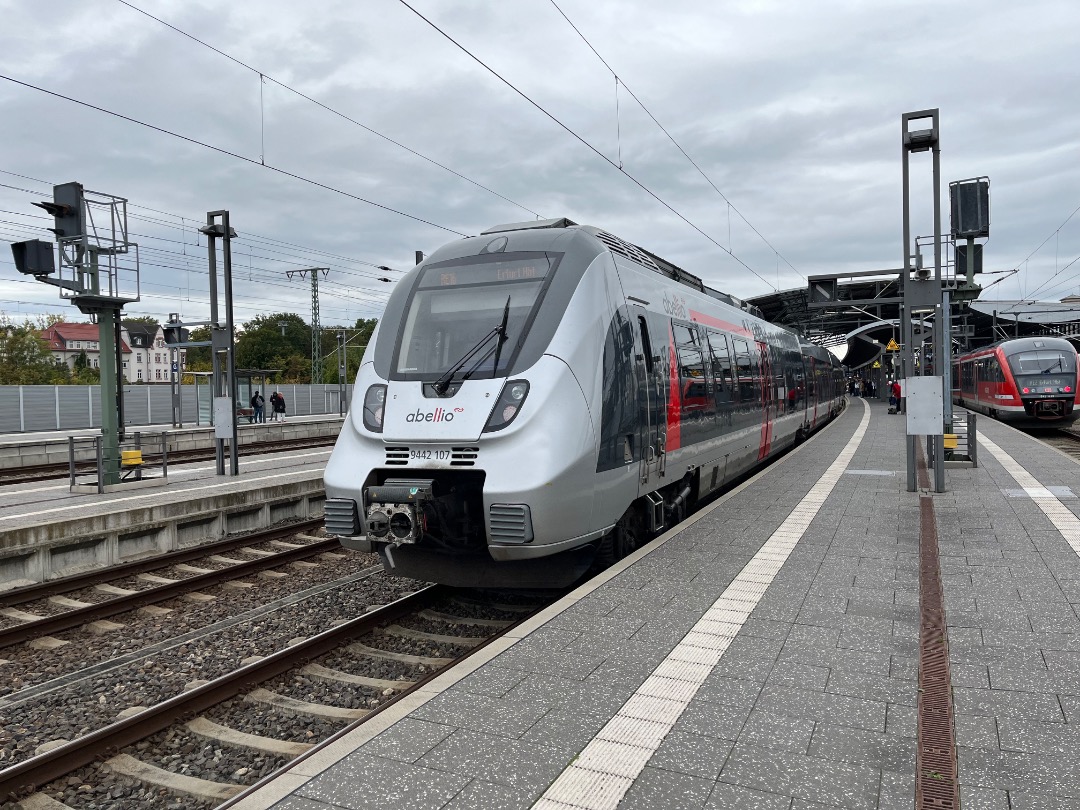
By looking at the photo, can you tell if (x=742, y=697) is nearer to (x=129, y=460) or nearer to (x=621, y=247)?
(x=621, y=247)

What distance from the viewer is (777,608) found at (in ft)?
18.3

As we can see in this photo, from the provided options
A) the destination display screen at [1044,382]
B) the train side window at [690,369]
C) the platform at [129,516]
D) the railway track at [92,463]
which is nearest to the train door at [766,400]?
the train side window at [690,369]

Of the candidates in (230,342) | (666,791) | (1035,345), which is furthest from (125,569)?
(1035,345)

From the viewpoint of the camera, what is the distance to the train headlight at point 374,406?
642cm

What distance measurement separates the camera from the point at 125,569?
8.52 metres

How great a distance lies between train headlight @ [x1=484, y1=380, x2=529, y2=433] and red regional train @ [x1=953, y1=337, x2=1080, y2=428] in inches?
934

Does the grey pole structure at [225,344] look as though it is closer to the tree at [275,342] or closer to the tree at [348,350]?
the tree at [348,350]

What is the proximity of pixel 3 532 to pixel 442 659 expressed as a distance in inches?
215

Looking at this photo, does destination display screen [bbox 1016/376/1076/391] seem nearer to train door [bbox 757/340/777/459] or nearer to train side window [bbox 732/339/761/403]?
train door [bbox 757/340/777/459]

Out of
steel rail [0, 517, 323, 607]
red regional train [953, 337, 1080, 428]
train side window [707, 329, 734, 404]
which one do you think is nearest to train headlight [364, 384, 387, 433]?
steel rail [0, 517, 323, 607]

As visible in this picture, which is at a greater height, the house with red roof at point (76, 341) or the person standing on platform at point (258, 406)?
the house with red roof at point (76, 341)

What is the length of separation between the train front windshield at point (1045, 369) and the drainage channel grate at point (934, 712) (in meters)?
21.5

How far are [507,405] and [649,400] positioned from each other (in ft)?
6.19

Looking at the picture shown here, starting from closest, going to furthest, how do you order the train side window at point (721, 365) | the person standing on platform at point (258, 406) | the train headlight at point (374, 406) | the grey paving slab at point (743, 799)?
the grey paving slab at point (743, 799) → the train headlight at point (374, 406) → the train side window at point (721, 365) → the person standing on platform at point (258, 406)
